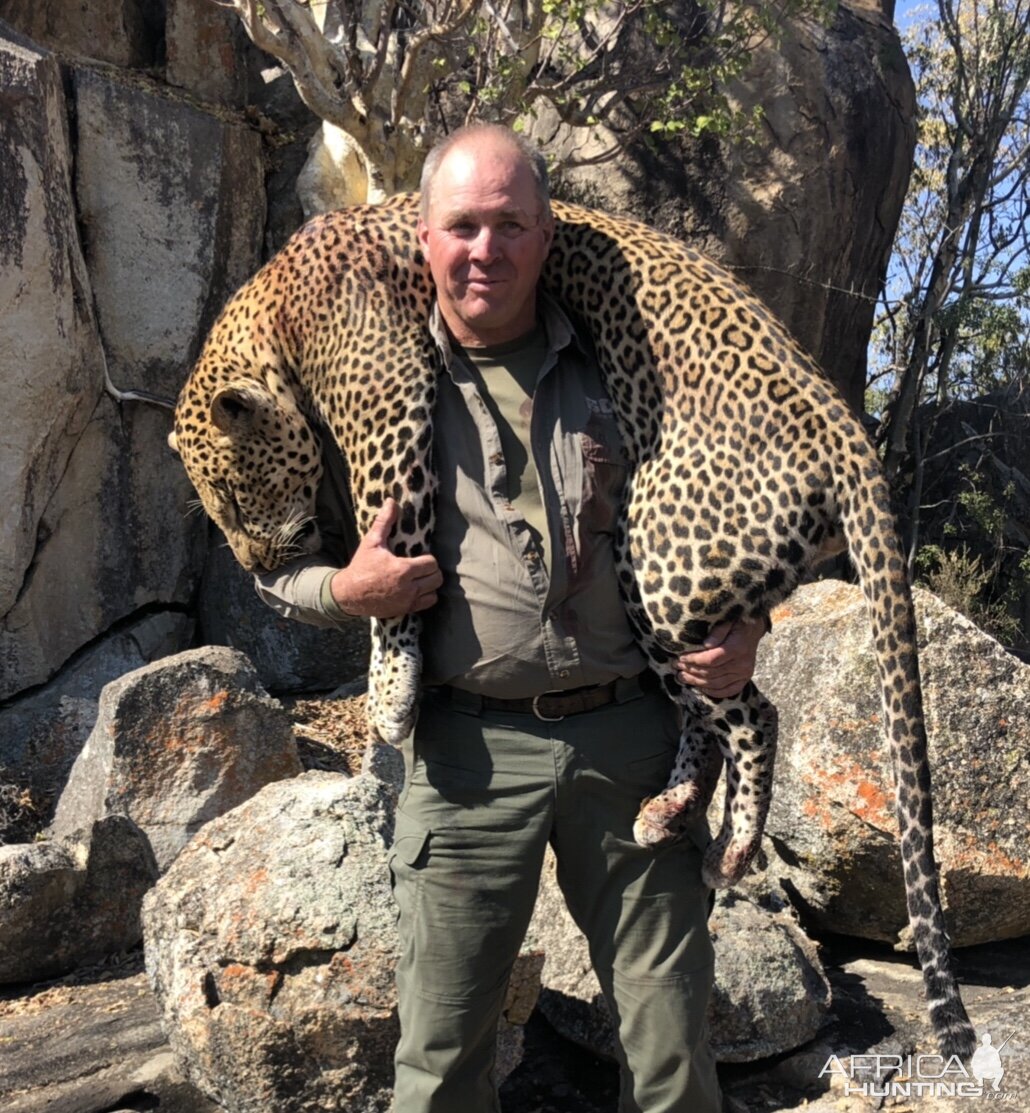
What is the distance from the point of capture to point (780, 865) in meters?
5.72


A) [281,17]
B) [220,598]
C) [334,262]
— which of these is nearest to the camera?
[334,262]

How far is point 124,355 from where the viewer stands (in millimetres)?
9312

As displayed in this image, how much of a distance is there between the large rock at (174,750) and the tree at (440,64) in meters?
3.59

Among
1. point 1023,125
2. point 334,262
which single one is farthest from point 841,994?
point 1023,125

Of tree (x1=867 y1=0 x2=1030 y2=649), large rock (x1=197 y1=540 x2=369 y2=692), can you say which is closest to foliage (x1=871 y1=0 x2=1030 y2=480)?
tree (x1=867 y1=0 x2=1030 y2=649)

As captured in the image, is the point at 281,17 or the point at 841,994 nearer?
the point at 841,994

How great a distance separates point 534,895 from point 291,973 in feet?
4.52

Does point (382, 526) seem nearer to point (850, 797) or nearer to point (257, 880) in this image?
point (257, 880)

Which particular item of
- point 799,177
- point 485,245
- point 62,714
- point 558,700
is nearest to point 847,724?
point 558,700

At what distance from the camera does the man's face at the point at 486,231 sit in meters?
2.81

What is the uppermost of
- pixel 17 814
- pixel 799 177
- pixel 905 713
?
pixel 799 177

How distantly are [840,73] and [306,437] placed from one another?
9854 millimetres

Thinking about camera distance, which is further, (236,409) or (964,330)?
(964,330)

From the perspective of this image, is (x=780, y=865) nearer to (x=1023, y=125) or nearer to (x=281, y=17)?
(x=281, y=17)
